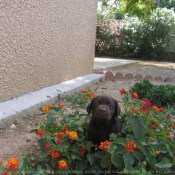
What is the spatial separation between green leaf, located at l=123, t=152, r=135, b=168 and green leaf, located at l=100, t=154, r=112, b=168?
0.60ft

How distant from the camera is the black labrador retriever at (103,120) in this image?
3.04 m

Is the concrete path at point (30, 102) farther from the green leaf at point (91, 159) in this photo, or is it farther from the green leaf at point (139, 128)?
the green leaf at point (139, 128)

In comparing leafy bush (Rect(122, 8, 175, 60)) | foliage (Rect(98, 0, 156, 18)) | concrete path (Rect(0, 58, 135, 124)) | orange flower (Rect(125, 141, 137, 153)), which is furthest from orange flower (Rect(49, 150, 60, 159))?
leafy bush (Rect(122, 8, 175, 60))

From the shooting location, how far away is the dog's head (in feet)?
9.93

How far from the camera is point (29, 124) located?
4.20m

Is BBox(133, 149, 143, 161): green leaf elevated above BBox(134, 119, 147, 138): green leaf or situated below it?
below

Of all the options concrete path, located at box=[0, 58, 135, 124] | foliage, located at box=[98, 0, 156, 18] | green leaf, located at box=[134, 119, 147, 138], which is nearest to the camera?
green leaf, located at box=[134, 119, 147, 138]

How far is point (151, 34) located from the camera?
65.9 ft

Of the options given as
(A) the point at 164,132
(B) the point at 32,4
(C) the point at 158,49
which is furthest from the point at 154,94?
(C) the point at 158,49

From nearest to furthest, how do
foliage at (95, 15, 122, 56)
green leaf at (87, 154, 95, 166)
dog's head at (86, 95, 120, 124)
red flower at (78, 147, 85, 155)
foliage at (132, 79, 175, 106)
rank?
green leaf at (87, 154, 95, 166)
red flower at (78, 147, 85, 155)
dog's head at (86, 95, 120, 124)
foliage at (132, 79, 175, 106)
foliage at (95, 15, 122, 56)

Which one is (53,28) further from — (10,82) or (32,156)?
(32,156)

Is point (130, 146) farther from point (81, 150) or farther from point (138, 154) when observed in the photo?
point (81, 150)

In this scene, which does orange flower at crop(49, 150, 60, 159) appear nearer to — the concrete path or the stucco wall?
the concrete path

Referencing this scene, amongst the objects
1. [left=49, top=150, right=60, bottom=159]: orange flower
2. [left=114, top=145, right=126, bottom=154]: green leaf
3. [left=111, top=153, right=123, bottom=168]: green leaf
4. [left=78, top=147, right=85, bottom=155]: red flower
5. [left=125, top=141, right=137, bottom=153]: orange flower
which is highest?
[left=125, top=141, right=137, bottom=153]: orange flower
